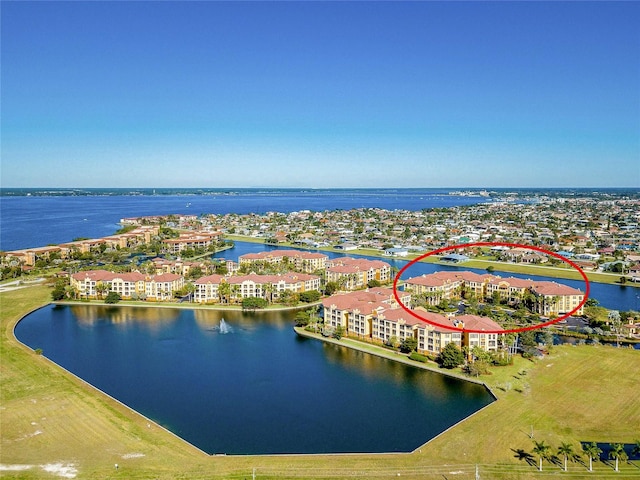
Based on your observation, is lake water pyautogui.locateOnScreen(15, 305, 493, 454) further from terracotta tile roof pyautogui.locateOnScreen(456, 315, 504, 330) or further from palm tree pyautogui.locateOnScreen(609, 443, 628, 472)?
palm tree pyautogui.locateOnScreen(609, 443, 628, 472)

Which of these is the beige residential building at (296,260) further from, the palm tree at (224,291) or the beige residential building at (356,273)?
the palm tree at (224,291)

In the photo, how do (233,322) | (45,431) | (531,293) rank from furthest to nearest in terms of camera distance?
(531,293) < (233,322) < (45,431)

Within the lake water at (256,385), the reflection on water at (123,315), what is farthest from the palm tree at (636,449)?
the reflection on water at (123,315)

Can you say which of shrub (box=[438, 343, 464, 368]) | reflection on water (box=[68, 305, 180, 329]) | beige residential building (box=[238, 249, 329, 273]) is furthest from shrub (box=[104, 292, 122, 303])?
shrub (box=[438, 343, 464, 368])

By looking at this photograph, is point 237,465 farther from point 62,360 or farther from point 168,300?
point 168,300

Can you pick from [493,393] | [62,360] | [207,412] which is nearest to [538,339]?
[493,393]

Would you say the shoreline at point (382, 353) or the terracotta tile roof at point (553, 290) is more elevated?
the terracotta tile roof at point (553, 290)
